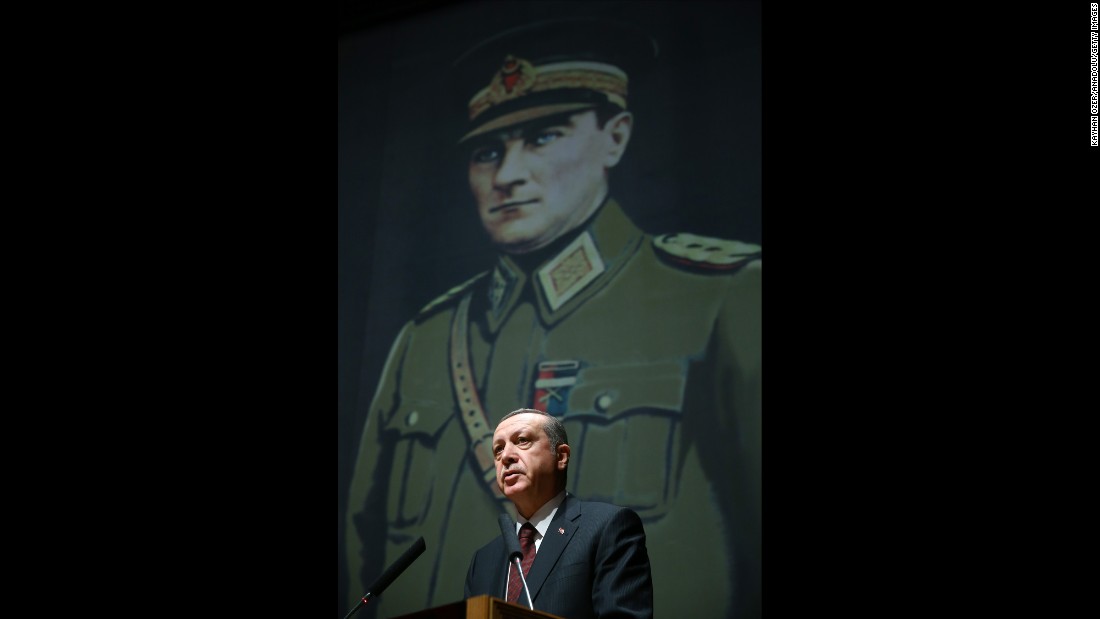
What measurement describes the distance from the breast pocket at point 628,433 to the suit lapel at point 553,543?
5.75 feet

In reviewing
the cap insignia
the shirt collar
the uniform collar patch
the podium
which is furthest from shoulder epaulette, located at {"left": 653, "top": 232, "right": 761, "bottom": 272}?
the podium

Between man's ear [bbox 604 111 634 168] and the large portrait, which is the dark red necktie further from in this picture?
man's ear [bbox 604 111 634 168]

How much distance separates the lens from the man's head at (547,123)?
20.1ft

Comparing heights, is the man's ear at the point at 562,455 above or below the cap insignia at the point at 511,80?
below

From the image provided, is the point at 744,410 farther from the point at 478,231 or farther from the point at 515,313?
the point at 478,231

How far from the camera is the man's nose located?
6316 millimetres

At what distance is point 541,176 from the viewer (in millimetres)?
6262

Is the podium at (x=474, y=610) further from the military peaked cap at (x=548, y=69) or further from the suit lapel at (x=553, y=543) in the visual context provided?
the military peaked cap at (x=548, y=69)

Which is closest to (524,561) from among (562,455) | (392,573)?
(562,455)

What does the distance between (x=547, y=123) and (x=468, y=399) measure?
1.32 meters

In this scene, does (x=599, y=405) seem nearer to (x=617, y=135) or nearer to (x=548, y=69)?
(x=617, y=135)

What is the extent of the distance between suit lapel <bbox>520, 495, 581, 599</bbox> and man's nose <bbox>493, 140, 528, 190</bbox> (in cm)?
272

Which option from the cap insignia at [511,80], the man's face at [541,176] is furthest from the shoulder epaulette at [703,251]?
the cap insignia at [511,80]
